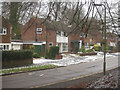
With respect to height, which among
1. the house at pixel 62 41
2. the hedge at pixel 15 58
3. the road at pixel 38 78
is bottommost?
the road at pixel 38 78

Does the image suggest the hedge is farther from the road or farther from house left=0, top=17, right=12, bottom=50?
house left=0, top=17, right=12, bottom=50

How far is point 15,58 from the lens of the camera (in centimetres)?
2028

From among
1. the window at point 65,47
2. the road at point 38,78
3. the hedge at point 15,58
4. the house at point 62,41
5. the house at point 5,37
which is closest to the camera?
the road at point 38,78

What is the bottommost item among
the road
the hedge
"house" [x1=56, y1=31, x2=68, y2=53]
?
the road

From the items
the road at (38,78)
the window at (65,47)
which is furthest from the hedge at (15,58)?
the window at (65,47)

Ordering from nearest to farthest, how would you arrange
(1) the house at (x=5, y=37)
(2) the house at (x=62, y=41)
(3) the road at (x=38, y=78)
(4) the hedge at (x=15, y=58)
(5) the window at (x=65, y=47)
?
1. (3) the road at (x=38, y=78)
2. (4) the hedge at (x=15, y=58)
3. (1) the house at (x=5, y=37)
4. (2) the house at (x=62, y=41)
5. (5) the window at (x=65, y=47)

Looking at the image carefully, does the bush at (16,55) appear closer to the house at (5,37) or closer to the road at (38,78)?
the road at (38,78)

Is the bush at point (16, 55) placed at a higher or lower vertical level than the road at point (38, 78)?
higher

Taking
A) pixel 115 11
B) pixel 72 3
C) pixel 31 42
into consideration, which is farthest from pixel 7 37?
pixel 72 3

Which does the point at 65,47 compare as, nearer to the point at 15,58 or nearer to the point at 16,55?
the point at 16,55

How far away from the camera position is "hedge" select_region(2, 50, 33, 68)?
1916 cm

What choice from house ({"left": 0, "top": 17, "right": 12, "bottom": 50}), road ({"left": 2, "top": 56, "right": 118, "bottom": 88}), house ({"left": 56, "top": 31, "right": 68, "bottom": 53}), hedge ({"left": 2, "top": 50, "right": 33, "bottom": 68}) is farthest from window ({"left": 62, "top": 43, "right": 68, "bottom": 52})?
road ({"left": 2, "top": 56, "right": 118, "bottom": 88})

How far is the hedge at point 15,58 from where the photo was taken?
754 inches

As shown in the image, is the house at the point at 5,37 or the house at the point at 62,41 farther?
the house at the point at 62,41
